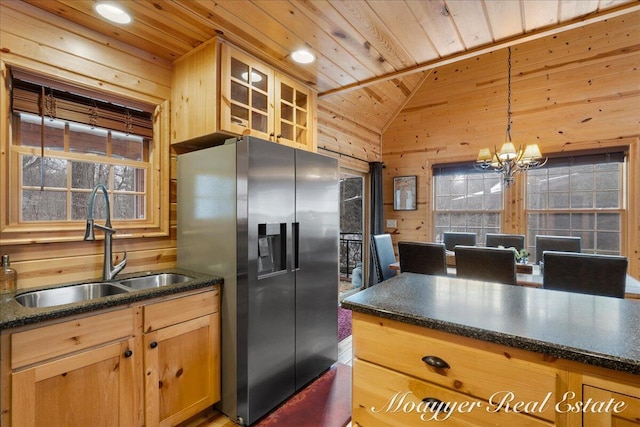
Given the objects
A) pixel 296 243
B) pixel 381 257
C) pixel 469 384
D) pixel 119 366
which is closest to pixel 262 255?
pixel 296 243

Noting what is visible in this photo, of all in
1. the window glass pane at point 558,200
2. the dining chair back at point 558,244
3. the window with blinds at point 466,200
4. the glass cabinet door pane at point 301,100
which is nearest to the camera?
the glass cabinet door pane at point 301,100

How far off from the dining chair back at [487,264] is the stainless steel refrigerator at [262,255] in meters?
1.21

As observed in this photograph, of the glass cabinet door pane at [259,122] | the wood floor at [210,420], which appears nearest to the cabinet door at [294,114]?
the glass cabinet door pane at [259,122]

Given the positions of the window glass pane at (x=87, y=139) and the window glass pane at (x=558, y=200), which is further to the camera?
the window glass pane at (x=558, y=200)

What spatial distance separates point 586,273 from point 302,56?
105 inches

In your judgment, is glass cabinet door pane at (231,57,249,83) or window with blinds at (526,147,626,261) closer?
glass cabinet door pane at (231,57,249,83)

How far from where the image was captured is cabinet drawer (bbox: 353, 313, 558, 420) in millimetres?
933

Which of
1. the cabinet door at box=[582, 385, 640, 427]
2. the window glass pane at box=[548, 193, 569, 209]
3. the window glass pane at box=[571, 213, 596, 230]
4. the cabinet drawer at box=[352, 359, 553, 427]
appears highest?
the window glass pane at box=[548, 193, 569, 209]

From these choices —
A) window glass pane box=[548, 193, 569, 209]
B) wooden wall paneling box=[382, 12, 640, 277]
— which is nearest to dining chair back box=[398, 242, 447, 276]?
wooden wall paneling box=[382, 12, 640, 277]

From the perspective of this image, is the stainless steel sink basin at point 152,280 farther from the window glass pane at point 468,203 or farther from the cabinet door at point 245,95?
the window glass pane at point 468,203

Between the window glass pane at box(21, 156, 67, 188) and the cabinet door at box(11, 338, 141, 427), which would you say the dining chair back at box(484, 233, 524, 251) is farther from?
the window glass pane at box(21, 156, 67, 188)

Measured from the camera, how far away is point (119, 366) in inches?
62.2

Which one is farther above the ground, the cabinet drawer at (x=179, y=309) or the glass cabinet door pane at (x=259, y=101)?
the glass cabinet door pane at (x=259, y=101)

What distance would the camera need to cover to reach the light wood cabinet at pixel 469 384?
85cm
